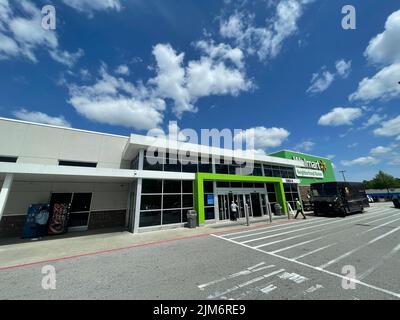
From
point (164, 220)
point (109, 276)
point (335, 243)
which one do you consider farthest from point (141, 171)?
point (335, 243)

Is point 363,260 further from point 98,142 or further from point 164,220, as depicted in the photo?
point 98,142

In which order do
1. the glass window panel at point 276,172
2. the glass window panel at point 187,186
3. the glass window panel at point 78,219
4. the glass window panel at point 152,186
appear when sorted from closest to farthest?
the glass window panel at point 152,186 → the glass window panel at point 78,219 → the glass window panel at point 187,186 → the glass window panel at point 276,172

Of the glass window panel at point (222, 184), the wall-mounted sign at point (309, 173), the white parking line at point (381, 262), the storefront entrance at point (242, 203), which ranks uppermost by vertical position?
the wall-mounted sign at point (309, 173)

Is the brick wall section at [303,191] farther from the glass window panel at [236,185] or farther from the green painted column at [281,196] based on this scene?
the glass window panel at [236,185]

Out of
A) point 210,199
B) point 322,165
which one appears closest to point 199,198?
point 210,199

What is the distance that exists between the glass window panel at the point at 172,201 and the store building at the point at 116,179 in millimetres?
74

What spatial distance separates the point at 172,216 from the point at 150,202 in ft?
6.84

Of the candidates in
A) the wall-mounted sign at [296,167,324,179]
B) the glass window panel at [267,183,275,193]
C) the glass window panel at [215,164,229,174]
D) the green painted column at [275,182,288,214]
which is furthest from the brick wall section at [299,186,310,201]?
the glass window panel at [215,164,229,174]

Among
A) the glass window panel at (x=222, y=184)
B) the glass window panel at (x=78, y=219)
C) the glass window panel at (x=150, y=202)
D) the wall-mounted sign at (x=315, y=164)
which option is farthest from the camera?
the wall-mounted sign at (x=315, y=164)

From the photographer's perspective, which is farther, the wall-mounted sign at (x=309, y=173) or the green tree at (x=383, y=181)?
the green tree at (x=383, y=181)

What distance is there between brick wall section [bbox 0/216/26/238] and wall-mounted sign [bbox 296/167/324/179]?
103ft

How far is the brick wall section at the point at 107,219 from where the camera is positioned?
13406 mm

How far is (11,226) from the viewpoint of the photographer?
36.4ft

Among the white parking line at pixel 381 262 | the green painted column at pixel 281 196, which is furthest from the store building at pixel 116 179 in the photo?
the white parking line at pixel 381 262
